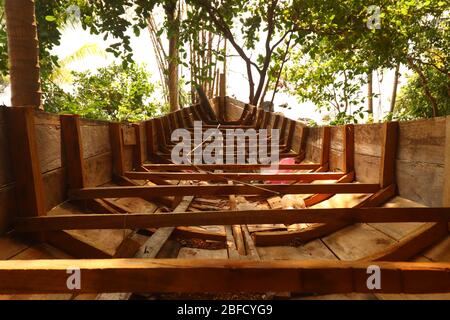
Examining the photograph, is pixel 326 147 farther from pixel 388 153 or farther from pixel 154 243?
pixel 154 243

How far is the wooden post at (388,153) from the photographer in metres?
2.33

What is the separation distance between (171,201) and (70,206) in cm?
115

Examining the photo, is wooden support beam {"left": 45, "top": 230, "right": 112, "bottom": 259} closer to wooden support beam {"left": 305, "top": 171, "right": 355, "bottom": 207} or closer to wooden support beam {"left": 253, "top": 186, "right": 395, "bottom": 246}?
wooden support beam {"left": 253, "top": 186, "right": 395, "bottom": 246}

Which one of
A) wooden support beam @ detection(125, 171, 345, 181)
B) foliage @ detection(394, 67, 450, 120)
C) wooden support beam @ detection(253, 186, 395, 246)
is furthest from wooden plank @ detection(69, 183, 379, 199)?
foliage @ detection(394, 67, 450, 120)

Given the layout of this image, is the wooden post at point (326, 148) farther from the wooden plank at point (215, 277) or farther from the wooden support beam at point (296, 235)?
the wooden plank at point (215, 277)

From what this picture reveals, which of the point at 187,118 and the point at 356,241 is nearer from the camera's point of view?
the point at 356,241

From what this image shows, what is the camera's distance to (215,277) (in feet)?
3.26

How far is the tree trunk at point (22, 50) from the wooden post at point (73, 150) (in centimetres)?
184

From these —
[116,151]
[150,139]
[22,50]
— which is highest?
[22,50]

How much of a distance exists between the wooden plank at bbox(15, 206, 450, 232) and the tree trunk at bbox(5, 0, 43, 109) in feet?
8.53

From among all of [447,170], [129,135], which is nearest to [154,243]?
[129,135]

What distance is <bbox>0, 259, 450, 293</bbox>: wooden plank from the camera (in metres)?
0.98

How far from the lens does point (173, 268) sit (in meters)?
1.00

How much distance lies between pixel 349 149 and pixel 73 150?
110 inches
